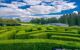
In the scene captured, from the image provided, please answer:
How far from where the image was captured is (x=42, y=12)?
588 centimetres

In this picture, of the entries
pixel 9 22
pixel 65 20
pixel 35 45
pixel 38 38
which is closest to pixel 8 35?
pixel 9 22

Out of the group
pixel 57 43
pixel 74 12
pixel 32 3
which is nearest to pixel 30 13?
pixel 32 3

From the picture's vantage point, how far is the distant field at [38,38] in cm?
411

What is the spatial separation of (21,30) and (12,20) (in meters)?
0.33

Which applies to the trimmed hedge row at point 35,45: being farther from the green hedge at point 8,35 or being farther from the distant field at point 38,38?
the green hedge at point 8,35

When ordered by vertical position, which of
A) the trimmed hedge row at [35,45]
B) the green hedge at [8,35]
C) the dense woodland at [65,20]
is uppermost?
the dense woodland at [65,20]

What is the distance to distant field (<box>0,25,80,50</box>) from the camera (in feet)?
13.5

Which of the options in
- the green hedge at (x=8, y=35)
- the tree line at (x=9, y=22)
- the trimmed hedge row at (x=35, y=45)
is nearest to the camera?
the trimmed hedge row at (x=35, y=45)

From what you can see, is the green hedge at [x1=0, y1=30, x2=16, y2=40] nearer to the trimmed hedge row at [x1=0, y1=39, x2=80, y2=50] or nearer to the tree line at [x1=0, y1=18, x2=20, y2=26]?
the tree line at [x1=0, y1=18, x2=20, y2=26]

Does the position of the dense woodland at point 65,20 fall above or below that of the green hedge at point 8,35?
above

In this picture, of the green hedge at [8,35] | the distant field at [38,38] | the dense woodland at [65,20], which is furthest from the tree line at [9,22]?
the dense woodland at [65,20]

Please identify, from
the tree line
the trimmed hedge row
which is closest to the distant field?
the trimmed hedge row

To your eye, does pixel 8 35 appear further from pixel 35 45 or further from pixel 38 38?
pixel 35 45

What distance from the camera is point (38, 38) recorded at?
5043 millimetres
